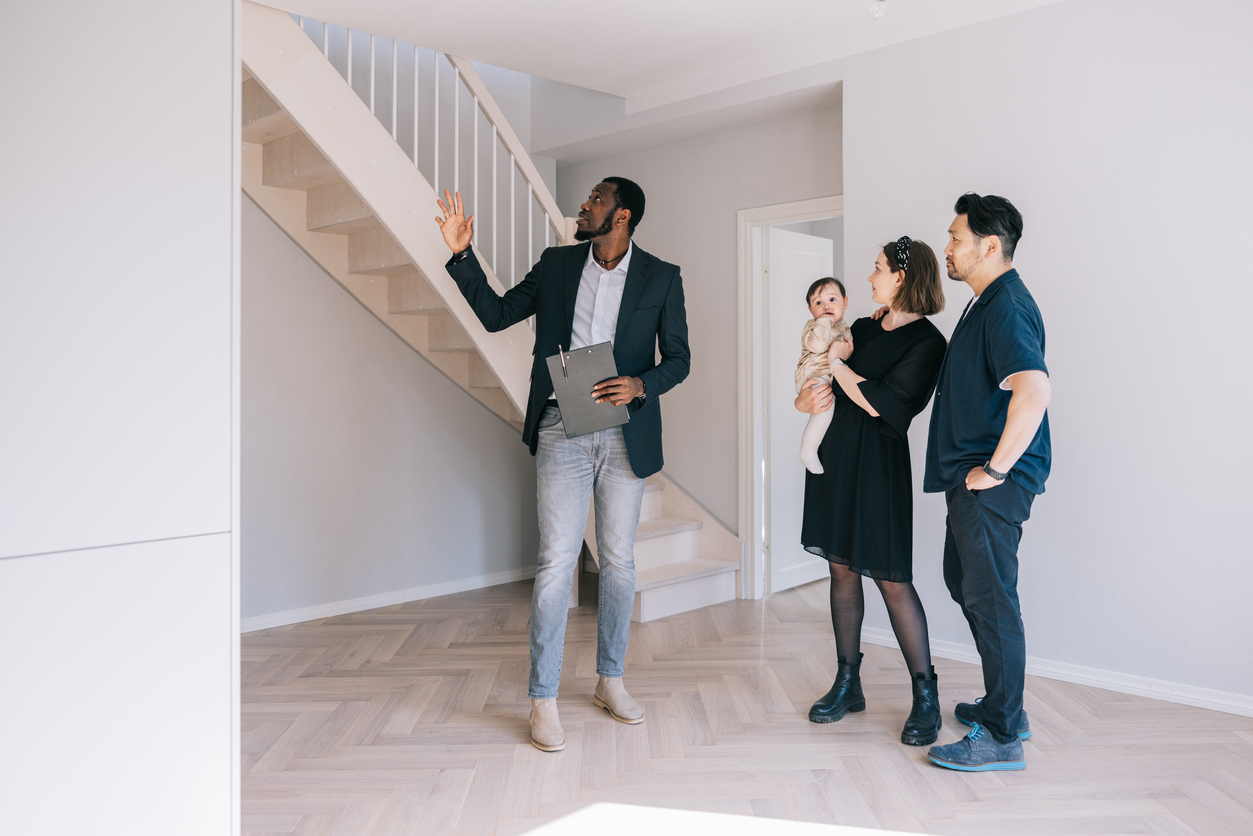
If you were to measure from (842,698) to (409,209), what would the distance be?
7.56 feet

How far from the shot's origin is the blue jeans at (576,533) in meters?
2.40

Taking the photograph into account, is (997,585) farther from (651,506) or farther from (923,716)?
(651,506)

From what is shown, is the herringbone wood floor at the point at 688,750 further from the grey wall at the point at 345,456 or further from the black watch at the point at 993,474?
the black watch at the point at 993,474

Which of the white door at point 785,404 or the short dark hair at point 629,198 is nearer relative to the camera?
the short dark hair at point 629,198

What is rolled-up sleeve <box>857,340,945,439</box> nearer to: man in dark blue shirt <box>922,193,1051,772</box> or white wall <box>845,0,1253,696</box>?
man in dark blue shirt <box>922,193,1051,772</box>

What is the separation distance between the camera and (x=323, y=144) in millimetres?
2920

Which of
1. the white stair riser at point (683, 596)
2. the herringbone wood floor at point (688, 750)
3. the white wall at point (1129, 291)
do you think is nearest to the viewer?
the herringbone wood floor at point (688, 750)

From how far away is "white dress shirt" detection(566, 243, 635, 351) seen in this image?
2.54m

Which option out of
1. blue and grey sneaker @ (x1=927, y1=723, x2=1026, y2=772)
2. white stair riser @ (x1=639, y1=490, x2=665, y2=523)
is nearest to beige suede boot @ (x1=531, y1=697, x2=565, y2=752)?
blue and grey sneaker @ (x1=927, y1=723, x2=1026, y2=772)

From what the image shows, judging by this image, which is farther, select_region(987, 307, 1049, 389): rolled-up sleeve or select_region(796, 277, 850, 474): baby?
select_region(796, 277, 850, 474): baby

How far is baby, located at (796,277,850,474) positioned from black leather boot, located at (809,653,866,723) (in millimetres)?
645

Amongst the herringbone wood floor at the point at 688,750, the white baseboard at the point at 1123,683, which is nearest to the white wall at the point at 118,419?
the herringbone wood floor at the point at 688,750

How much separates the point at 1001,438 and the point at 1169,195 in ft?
4.42

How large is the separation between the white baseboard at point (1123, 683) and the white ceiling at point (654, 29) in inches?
95.4
